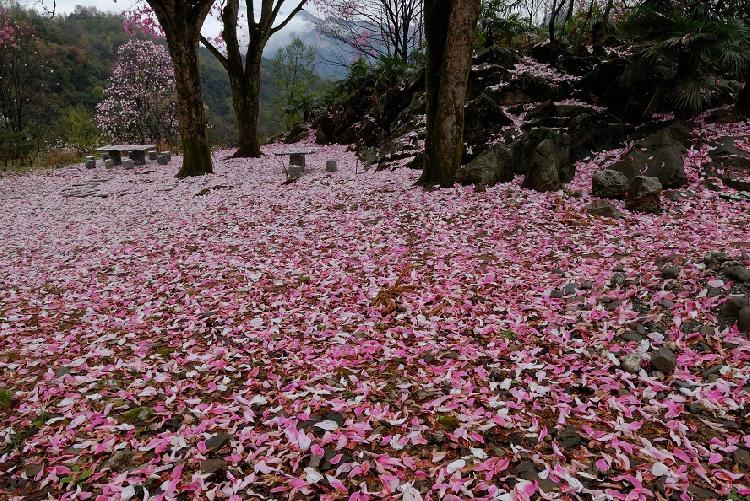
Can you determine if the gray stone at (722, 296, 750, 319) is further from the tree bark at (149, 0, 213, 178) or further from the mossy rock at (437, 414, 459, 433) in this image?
the tree bark at (149, 0, 213, 178)

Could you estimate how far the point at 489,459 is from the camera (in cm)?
317

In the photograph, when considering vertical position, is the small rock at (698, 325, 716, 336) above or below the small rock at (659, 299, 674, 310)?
below

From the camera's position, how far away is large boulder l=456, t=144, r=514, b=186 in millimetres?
10367

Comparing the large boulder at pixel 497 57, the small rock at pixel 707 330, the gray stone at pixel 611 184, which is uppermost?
the large boulder at pixel 497 57

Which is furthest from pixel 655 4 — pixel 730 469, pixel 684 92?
pixel 730 469

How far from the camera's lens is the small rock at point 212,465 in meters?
3.14

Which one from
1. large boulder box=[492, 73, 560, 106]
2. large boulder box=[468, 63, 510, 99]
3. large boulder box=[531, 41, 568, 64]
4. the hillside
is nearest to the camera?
large boulder box=[492, 73, 560, 106]

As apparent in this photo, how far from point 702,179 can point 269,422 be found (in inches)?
399

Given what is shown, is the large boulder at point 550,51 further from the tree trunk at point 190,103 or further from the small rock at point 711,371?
the small rock at point 711,371

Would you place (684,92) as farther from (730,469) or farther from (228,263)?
(228,263)

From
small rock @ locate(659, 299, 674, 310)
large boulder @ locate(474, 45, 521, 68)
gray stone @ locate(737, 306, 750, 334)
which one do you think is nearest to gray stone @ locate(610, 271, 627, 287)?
small rock @ locate(659, 299, 674, 310)

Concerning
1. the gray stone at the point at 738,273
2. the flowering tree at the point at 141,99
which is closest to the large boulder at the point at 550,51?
the gray stone at the point at 738,273

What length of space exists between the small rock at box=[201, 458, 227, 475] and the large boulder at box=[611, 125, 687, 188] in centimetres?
945

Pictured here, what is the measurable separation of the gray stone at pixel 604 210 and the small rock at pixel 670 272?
289 centimetres
